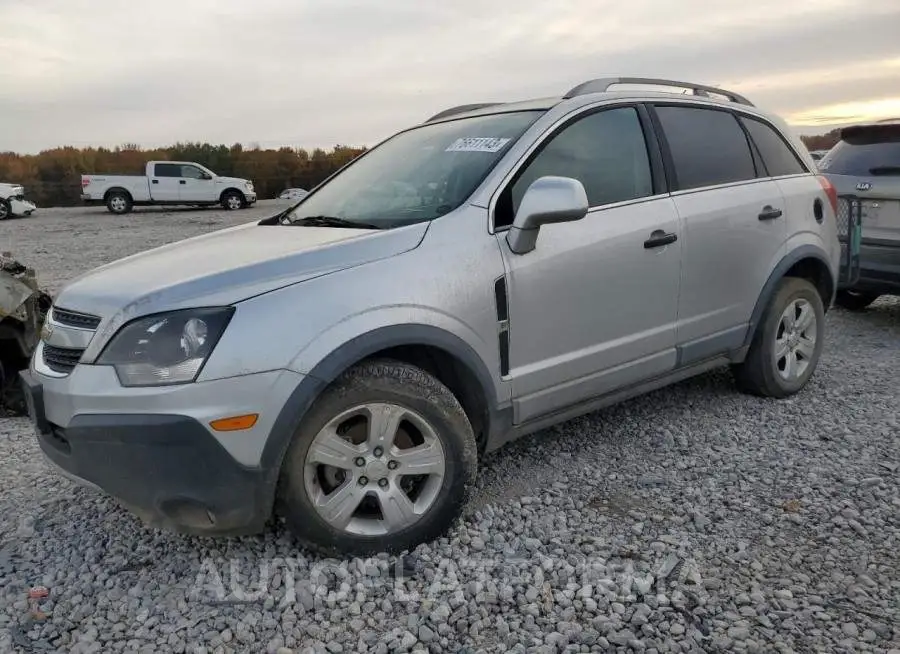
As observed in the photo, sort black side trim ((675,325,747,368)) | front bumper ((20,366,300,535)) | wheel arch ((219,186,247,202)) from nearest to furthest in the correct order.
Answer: front bumper ((20,366,300,535)) < black side trim ((675,325,747,368)) < wheel arch ((219,186,247,202))

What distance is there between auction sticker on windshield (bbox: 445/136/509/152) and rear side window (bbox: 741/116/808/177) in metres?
1.90

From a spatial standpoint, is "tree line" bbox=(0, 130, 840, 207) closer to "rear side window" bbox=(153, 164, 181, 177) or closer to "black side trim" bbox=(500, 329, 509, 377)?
"rear side window" bbox=(153, 164, 181, 177)

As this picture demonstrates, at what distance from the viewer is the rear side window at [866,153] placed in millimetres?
6031

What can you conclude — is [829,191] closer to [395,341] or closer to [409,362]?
[409,362]

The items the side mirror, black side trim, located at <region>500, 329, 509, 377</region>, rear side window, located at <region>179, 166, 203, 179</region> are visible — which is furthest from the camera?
rear side window, located at <region>179, 166, 203, 179</region>

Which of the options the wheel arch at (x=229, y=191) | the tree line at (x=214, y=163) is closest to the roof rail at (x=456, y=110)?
the wheel arch at (x=229, y=191)

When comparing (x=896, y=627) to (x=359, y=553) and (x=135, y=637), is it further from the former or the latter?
(x=135, y=637)

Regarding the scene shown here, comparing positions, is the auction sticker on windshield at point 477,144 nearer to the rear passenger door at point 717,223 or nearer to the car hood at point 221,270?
the car hood at point 221,270

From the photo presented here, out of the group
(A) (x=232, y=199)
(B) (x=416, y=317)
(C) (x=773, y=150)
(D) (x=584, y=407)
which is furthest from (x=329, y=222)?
(A) (x=232, y=199)

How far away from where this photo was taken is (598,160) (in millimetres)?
3570

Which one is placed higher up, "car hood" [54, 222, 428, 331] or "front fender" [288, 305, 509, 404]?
"car hood" [54, 222, 428, 331]

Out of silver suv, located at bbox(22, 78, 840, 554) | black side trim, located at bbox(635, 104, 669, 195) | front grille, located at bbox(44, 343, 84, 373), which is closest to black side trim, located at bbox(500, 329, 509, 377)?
silver suv, located at bbox(22, 78, 840, 554)

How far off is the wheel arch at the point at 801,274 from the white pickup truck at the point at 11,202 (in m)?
24.4

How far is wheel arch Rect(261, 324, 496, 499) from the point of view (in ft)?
8.19
